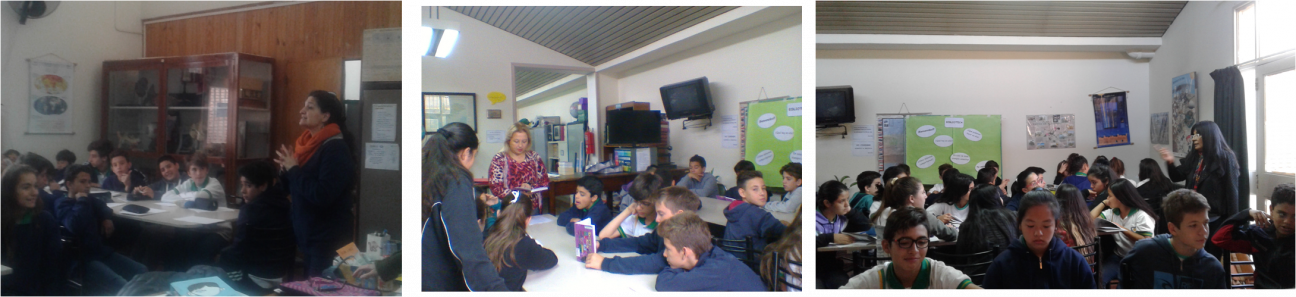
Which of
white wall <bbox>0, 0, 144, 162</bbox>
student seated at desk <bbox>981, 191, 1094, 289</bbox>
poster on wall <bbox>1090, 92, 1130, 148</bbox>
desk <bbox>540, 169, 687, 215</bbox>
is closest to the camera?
white wall <bbox>0, 0, 144, 162</bbox>

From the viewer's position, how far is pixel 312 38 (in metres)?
1.35

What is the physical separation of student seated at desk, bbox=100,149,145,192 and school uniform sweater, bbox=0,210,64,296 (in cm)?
14

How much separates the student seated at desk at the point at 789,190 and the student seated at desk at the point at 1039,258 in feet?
2.45

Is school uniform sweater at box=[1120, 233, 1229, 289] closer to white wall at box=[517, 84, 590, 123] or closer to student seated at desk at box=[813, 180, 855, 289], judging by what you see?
student seated at desk at box=[813, 180, 855, 289]

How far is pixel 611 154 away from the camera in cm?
139

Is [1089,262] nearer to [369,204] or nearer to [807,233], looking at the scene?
[807,233]

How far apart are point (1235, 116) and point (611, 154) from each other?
194cm

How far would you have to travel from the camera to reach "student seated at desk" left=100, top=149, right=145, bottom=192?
4.31 feet

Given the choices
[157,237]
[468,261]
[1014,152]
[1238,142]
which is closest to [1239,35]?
[1238,142]

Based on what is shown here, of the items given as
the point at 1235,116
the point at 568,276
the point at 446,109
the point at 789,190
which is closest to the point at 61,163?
the point at 446,109

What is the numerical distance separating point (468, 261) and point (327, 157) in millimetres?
476

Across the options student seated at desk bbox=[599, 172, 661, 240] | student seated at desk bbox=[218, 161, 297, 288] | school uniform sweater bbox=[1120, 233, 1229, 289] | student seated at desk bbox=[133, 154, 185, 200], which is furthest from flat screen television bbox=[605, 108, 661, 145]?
school uniform sweater bbox=[1120, 233, 1229, 289]

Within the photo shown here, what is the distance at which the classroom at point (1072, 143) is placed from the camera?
155 centimetres

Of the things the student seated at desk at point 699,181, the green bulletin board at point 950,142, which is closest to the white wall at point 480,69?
the student seated at desk at point 699,181
